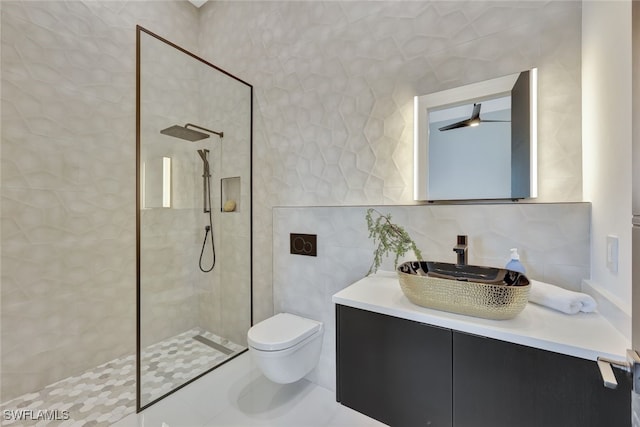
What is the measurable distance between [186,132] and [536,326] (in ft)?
7.00

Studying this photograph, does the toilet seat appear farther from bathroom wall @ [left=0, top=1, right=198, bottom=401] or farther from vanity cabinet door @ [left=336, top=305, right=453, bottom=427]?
bathroom wall @ [left=0, top=1, right=198, bottom=401]

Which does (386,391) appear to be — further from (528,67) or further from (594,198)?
(528,67)

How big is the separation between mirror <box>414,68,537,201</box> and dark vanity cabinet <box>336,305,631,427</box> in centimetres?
75

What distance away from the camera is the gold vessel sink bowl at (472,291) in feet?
2.78

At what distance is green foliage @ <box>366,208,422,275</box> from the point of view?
1.39 m

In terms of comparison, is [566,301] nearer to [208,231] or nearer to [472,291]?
[472,291]

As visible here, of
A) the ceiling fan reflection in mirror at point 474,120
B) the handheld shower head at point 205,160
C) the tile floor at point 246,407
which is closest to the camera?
the ceiling fan reflection in mirror at point 474,120

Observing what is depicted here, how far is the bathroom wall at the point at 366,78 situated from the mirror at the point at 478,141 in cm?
5

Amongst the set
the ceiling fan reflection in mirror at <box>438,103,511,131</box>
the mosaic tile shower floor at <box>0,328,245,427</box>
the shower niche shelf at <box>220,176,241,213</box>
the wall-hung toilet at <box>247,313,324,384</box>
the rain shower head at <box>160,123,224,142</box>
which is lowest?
the mosaic tile shower floor at <box>0,328,245,427</box>

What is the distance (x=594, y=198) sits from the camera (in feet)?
3.31

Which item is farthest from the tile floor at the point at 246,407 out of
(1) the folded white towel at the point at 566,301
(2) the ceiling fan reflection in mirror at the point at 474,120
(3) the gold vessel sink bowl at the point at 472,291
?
(2) the ceiling fan reflection in mirror at the point at 474,120

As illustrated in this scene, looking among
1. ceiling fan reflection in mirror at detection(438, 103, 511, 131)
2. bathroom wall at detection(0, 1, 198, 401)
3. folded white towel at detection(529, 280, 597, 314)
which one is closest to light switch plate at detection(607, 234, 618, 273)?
folded white towel at detection(529, 280, 597, 314)

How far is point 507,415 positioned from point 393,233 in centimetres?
83

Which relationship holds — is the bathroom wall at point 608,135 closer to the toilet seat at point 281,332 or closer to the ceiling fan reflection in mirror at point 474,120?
the ceiling fan reflection in mirror at point 474,120
